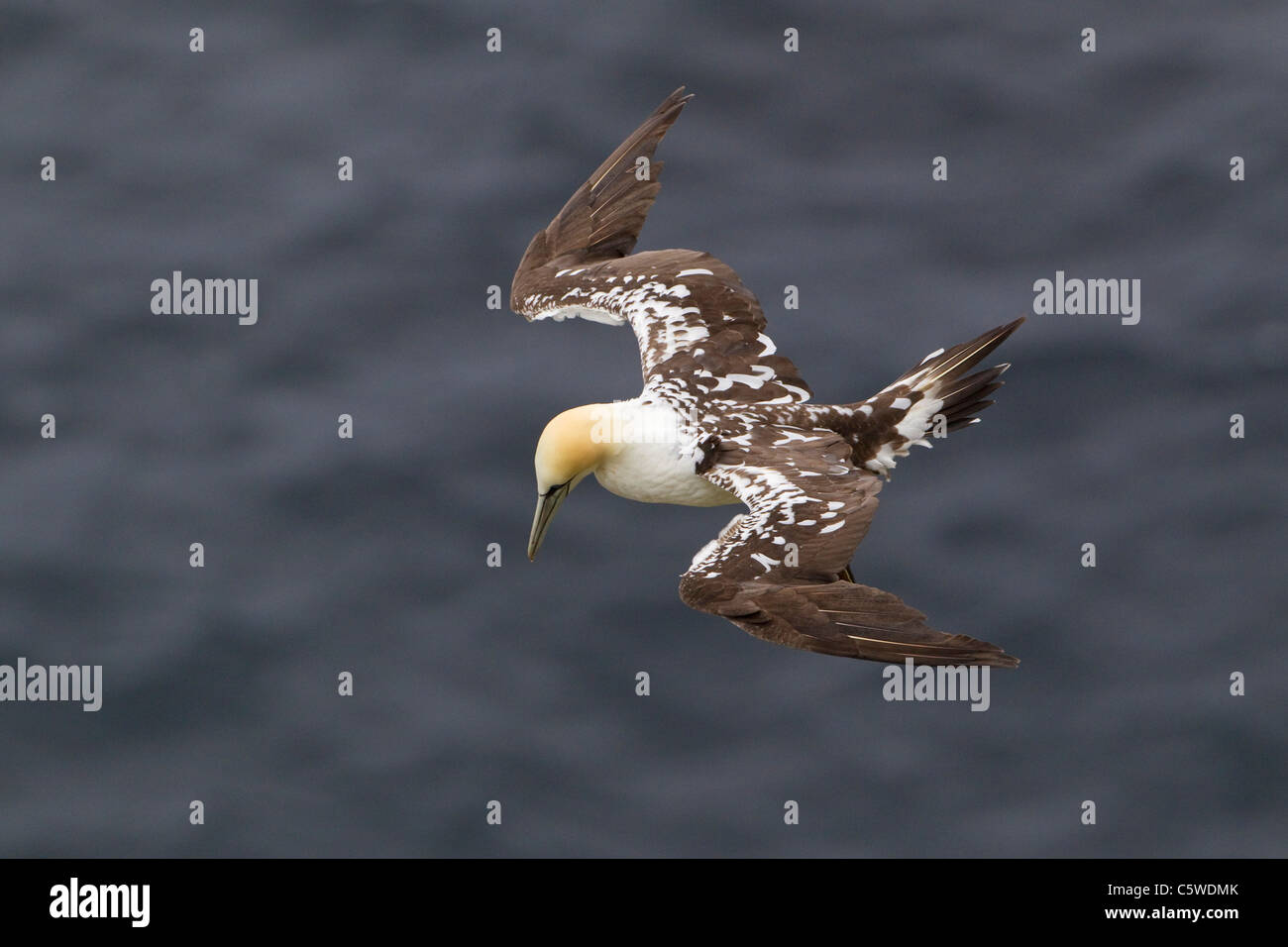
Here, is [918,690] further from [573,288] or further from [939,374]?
[573,288]

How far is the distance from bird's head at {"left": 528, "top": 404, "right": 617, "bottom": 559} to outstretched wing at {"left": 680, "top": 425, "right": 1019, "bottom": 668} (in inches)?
45.7

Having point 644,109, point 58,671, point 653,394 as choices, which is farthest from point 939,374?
point 58,671

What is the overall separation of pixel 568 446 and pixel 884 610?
4.03 metres

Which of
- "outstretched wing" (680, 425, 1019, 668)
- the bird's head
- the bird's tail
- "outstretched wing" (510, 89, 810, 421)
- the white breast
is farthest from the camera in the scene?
"outstretched wing" (510, 89, 810, 421)

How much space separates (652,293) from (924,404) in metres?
3.22

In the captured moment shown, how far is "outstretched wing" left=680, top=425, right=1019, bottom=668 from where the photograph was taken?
58.7 feet

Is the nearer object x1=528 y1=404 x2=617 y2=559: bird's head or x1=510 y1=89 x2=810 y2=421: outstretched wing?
x1=528 y1=404 x2=617 y2=559: bird's head

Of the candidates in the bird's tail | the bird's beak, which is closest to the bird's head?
the bird's beak

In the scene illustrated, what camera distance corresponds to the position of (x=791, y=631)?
59.6 feet

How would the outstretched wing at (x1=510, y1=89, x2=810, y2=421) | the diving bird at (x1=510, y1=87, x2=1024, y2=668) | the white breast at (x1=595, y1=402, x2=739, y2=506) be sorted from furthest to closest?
1. the outstretched wing at (x1=510, y1=89, x2=810, y2=421)
2. the white breast at (x1=595, y1=402, x2=739, y2=506)
3. the diving bird at (x1=510, y1=87, x2=1024, y2=668)

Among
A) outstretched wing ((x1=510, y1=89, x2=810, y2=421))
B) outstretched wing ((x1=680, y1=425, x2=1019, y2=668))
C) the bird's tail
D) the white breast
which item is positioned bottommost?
outstretched wing ((x1=680, y1=425, x2=1019, y2=668))

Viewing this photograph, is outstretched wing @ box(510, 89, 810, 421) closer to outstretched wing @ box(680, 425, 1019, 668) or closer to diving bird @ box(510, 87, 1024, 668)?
diving bird @ box(510, 87, 1024, 668)

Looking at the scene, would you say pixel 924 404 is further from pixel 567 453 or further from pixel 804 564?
pixel 567 453

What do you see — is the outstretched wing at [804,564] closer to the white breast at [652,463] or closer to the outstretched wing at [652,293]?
the white breast at [652,463]
